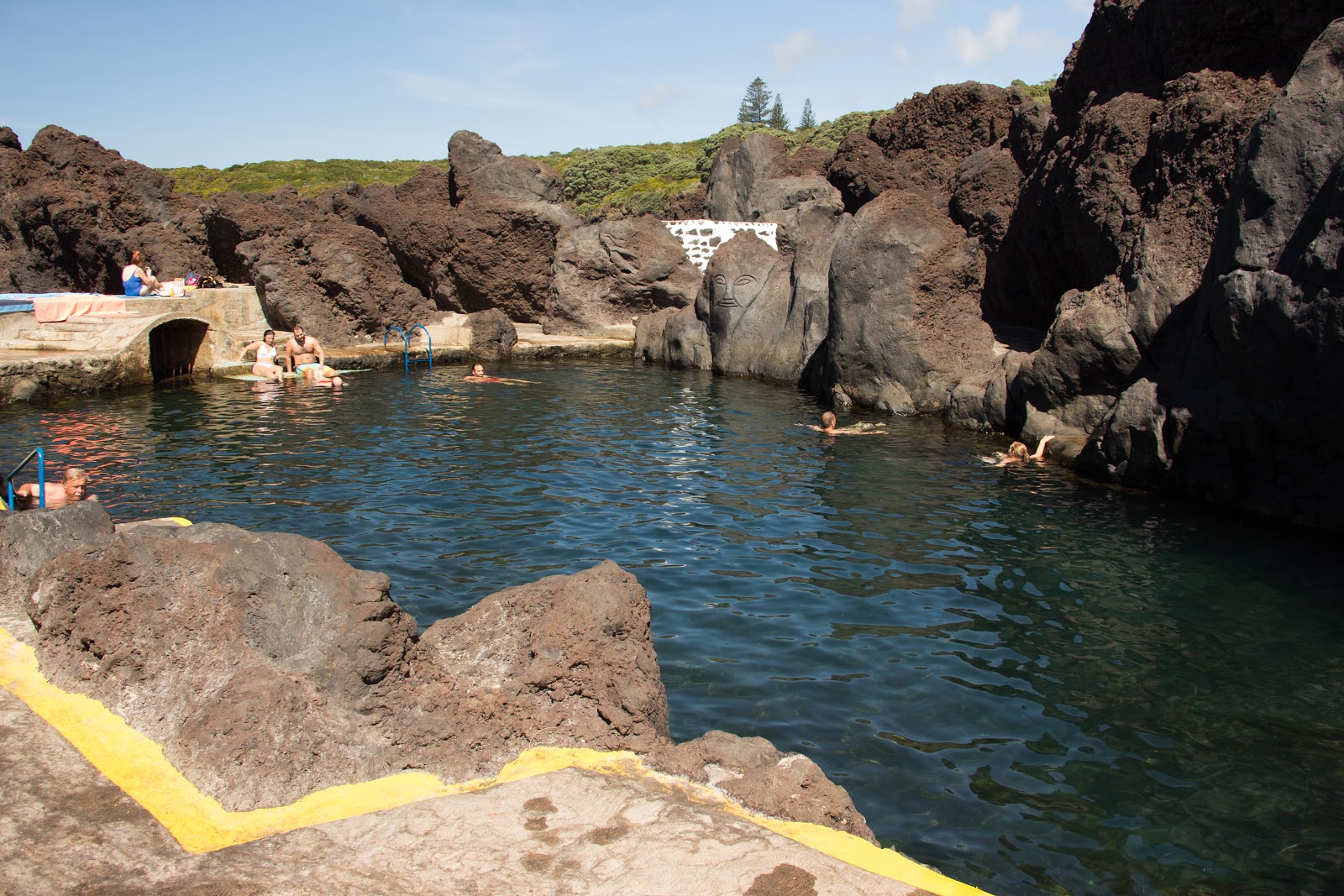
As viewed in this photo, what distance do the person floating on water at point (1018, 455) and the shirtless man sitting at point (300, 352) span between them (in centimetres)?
1233

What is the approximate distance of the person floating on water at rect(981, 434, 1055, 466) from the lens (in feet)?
41.5

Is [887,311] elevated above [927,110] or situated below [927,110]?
below

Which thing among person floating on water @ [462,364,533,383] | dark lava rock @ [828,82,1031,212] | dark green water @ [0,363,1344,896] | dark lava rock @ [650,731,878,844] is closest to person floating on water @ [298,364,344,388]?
person floating on water @ [462,364,533,383]

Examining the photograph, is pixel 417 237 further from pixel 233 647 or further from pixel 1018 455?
pixel 233 647

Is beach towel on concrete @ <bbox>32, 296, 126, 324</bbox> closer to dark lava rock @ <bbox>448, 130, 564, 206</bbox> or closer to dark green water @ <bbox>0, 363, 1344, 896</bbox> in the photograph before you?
dark green water @ <bbox>0, 363, 1344, 896</bbox>

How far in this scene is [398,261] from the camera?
84.1 ft

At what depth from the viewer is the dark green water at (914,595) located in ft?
15.9

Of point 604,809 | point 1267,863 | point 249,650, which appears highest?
point 249,650

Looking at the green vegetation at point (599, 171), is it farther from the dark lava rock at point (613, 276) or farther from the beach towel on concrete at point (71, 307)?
the beach towel on concrete at point (71, 307)

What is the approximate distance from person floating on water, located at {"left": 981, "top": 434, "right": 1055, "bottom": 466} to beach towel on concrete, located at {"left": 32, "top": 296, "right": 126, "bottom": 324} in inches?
624

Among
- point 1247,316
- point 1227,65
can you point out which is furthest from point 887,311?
point 1247,316

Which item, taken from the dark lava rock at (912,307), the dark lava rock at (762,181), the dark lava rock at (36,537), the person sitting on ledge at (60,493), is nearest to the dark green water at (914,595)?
the person sitting on ledge at (60,493)

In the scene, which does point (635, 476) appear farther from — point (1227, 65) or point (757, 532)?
point (1227, 65)

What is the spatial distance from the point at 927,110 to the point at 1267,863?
76.5 feet
